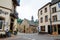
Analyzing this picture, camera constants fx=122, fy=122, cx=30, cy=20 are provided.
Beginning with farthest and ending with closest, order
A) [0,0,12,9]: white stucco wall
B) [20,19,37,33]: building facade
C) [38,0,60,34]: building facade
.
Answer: [20,19,37,33]: building facade → [38,0,60,34]: building facade → [0,0,12,9]: white stucco wall

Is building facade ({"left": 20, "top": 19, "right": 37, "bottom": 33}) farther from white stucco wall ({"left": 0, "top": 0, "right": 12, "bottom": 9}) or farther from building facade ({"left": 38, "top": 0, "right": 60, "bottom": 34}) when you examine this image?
white stucco wall ({"left": 0, "top": 0, "right": 12, "bottom": 9})

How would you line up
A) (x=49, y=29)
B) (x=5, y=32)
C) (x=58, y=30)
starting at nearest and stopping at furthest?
1. (x=5, y=32)
2. (x=58, y=30)
3. (x=49, y=29)

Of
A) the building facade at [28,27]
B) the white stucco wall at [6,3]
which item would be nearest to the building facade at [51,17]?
the white stucco wall at [6,3]

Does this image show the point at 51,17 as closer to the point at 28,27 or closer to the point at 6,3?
the point at 6,3

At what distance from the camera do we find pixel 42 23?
38781 millimetres

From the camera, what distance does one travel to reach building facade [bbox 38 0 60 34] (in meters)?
31.2

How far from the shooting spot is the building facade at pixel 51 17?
102 feet

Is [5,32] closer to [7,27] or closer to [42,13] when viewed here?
[7,27]

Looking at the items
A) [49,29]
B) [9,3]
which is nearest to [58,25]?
[49,29]

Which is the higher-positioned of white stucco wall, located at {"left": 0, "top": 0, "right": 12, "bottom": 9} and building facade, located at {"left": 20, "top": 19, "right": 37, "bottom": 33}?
white stucco wall, located at {"left": 0, "top": 0, "right": 12, "bottom": 9}

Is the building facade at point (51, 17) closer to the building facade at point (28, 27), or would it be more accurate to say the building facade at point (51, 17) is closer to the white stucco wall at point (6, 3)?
the white stucco wall at point (6, 3)

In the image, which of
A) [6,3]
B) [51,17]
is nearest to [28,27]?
[51,17]

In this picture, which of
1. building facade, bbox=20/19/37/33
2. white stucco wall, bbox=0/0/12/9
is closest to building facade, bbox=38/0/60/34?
white stucco wall, bbox=0/0/12/9

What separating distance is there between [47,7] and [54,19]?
4.71 metres
